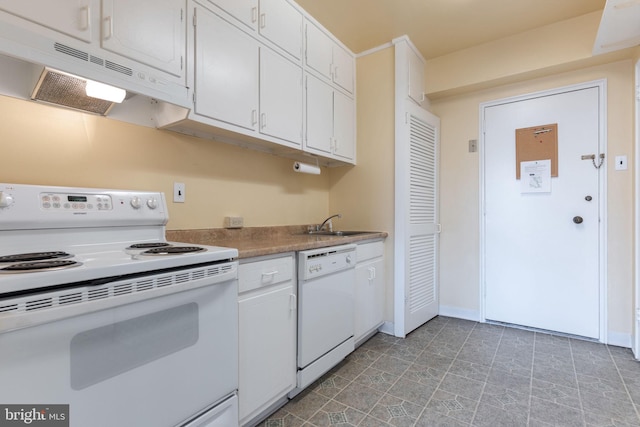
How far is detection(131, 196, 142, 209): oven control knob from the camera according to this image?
1379mm

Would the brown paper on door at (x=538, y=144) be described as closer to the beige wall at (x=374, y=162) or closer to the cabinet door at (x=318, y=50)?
the beige wall at (x=374, y=162)

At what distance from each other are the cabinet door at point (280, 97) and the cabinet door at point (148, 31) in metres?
0.53

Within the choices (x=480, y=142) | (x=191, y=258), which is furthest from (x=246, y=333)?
(x=480, y=142)

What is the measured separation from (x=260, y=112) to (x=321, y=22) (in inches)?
43.5

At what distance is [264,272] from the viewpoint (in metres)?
1.44

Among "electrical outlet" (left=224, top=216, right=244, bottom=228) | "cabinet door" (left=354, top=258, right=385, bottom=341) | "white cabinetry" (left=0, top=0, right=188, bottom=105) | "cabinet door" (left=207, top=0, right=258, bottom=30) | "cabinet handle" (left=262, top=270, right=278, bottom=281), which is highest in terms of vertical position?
"cabinet door" (left=207, top=0, right=258, bottom=30)

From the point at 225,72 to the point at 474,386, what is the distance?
234cm

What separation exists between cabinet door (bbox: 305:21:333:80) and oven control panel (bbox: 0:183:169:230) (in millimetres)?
1516

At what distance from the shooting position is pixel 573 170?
2.47m

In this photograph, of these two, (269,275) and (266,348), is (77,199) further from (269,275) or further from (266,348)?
(266,348)

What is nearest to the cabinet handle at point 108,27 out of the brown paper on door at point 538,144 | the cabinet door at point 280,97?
the cabinet door at point 280,97

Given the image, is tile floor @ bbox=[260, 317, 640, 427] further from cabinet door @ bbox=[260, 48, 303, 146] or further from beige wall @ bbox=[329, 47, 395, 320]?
cabinet door @ bbox=[260, 48, 303, 146]

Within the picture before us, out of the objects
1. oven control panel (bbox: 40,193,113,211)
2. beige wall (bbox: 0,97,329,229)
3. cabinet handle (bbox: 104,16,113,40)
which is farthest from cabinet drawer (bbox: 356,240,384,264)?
cabinet handle (bbox: 104,16,113,40)

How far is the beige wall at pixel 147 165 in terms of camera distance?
122cm
